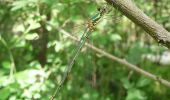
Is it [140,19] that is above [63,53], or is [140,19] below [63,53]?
above

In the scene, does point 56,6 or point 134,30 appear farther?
point 134,30

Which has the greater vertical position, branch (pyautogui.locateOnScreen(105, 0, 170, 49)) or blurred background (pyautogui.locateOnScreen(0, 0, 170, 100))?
branch (pyautogui.locateOnScreen(105, 0, 170, 49))

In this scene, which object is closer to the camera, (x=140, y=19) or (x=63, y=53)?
(x=140, y=19)

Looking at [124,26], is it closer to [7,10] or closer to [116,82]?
[116,82]

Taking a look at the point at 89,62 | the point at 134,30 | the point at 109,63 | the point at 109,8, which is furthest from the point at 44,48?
the point at 109,8
